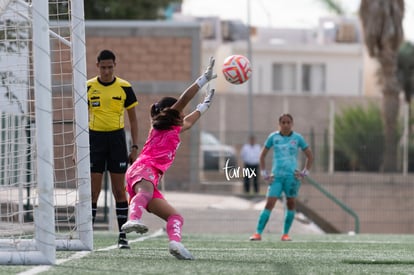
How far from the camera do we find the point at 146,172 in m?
9.76

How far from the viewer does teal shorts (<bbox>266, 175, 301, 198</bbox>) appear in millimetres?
15930

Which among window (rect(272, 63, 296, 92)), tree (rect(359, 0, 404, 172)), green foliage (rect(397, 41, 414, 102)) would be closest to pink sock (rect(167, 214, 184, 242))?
tree (rect(359, 0, 404, 172))

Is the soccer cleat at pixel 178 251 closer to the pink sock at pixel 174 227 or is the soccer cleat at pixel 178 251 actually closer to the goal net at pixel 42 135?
the pink sock at pixel 174 227

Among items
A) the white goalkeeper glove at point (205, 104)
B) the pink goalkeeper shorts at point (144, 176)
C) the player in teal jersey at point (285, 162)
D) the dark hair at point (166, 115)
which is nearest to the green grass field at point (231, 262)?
the pink goalkeeper shorts at point (144, 176)

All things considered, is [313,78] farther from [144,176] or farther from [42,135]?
[42,135]

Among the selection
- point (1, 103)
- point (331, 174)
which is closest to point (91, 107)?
point (1, 103)

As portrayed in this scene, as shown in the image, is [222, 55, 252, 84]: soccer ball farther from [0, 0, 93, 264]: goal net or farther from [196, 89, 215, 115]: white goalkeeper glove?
[0, 0, 93, 264]: goal net

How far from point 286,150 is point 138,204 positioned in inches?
258

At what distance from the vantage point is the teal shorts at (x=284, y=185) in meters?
15.9

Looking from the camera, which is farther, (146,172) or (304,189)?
(304,189)

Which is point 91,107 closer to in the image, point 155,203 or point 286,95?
point 155,203

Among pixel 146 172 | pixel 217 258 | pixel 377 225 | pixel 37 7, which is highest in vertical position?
pixel 37 7

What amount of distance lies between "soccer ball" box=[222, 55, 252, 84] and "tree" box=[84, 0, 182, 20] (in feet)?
99.2

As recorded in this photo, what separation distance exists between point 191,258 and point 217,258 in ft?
1.84
